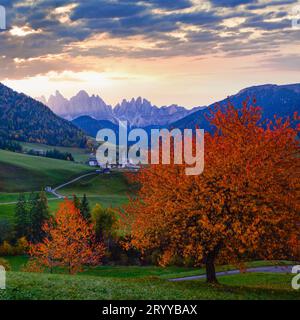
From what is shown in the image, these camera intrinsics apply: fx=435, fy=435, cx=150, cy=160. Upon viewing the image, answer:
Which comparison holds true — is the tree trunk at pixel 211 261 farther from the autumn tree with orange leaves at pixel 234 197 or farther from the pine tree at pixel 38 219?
the pine tree at pixel 38 219

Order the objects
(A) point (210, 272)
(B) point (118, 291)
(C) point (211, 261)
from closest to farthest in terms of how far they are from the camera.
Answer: (B) point (118, 291), (C) point (211, 261), (A) point (210, 272)

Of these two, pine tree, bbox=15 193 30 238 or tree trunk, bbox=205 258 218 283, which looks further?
pine tree, bbox=15 193 30 238

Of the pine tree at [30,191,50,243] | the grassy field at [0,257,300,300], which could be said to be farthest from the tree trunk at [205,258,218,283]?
the pine tree at [30,191,50,243]

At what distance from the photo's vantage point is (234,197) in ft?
121

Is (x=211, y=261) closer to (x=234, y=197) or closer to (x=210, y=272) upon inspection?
(x=210, y=272)

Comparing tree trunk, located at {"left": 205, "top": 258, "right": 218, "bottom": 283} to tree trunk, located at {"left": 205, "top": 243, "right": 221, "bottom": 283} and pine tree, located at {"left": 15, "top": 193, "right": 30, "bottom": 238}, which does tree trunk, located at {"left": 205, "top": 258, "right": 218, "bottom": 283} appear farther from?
pine tree, located at {"left": 15, "top": 193, "right": 30, "bottom": 238}

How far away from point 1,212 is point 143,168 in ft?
418

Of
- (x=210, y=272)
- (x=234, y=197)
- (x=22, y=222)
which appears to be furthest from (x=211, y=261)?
(x=22, y=222)

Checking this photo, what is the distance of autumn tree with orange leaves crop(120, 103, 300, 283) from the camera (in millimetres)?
36844

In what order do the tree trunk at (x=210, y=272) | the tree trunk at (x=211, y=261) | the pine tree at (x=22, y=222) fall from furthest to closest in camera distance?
the pine tree at (x=22, y=222)
the tree trunk at (x=210, y=272)
the tree trunk at (x=211, y=261)

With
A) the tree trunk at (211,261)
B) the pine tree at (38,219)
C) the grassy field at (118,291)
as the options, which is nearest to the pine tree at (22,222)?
the pine tree at (38,219)

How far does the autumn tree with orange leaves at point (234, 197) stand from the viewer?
3684 centimetres

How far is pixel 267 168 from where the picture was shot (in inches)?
1475
